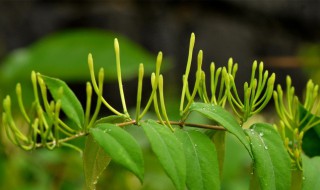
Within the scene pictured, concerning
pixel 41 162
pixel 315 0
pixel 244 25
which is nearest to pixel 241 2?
pixel 244 25

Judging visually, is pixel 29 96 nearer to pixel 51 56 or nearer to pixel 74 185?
pixel 51 56

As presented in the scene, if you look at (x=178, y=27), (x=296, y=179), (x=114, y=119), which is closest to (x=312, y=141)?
(x=296, y=179)

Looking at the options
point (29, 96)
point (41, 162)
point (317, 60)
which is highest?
point (317, 60)

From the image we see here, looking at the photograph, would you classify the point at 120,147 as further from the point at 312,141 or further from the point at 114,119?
the point at 312,141

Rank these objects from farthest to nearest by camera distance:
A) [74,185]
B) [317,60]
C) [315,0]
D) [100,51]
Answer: [315,0] → [317,60] → [100,51] → [74,185]

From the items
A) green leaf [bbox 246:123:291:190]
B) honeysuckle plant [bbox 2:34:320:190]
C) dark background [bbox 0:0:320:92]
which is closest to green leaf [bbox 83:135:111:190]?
honeysuckle plant [bbox 2:34:320:190]

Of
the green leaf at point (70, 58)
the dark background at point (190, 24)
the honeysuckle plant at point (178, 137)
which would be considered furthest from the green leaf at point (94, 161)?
the dark background at point (190, 24)

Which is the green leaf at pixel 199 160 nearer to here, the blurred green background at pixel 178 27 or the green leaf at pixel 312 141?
the green leaf at pixel 312 141

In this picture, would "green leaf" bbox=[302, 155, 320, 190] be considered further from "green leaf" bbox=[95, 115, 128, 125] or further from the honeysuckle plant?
"green leaf" bbox=[95, 115, 128, 125]
